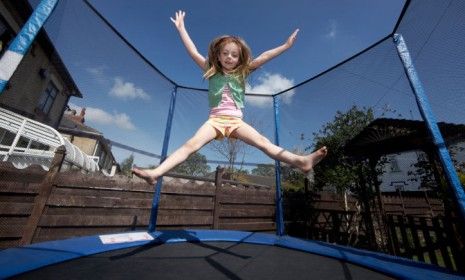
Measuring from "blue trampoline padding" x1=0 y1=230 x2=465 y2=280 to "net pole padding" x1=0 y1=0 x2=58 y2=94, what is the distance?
0.87 meters

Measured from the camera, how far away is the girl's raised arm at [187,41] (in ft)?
5.86

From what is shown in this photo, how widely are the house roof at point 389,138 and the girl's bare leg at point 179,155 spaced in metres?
2.69

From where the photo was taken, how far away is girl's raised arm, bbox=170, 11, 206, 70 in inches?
70.4

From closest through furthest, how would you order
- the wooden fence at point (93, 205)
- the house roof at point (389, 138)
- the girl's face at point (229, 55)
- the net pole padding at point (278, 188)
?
the girl's face at point (229, 55), the wooden fence at point (93, 205), the net pole padding at point (278, 188), the house roof at point (389, 138)

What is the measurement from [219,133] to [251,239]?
1456mm

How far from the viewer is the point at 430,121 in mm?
1631

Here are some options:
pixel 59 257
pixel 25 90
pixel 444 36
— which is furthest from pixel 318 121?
pixel 25 90

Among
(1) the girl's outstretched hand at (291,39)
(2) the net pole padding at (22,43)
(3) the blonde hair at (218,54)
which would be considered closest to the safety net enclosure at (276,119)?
(2) the net pole padding at (22,43)

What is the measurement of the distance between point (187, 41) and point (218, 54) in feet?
0.97

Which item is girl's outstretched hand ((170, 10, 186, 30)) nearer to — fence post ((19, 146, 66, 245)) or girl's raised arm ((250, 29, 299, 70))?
girl's raised arm ((250, 29, 299, 70))

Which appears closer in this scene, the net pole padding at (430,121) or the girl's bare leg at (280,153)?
the girl's bare leg at (280,153)

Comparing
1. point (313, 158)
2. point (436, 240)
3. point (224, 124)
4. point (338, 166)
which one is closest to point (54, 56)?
point (224, 124)

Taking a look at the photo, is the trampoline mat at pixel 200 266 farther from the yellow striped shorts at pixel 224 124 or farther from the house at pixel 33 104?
the house at pixel 33 104

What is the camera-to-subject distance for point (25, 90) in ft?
8.19
